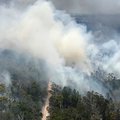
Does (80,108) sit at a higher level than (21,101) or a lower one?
lower

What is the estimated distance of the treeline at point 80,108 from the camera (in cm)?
13212

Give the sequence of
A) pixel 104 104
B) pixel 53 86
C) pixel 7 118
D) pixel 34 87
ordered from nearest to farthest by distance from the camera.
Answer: pixel 7 118 → pixel 104 104 → pixel 34 87 → pixel 53 86

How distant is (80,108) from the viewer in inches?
5418

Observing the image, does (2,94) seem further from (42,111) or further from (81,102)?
(81,102)

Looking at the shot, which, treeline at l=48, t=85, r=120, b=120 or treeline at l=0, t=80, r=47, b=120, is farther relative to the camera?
treeline at l=0, t=80, r=47, b=120

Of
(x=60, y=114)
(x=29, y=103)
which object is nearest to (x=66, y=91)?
(x=29, y=103)

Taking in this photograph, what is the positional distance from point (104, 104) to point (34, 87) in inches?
1567

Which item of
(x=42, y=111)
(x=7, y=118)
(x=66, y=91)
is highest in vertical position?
(x=66, y=91)

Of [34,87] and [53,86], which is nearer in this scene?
[34,87]

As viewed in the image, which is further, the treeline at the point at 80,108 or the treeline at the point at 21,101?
the treeline at the point at 21,101

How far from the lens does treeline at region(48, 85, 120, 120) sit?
13212 centimetres

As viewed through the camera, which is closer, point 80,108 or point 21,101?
point 80,108

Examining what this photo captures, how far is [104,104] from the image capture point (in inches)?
5733

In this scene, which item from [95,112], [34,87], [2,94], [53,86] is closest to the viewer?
[95,112]
